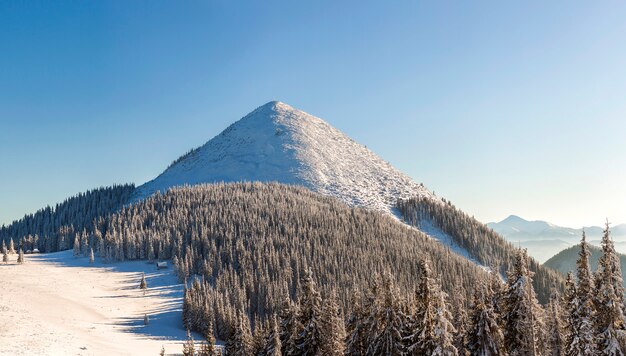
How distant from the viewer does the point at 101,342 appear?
69.6 m

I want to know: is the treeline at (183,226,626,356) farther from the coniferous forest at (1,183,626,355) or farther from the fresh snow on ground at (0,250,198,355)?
the fresh snow on ground at (0,250,198,355)

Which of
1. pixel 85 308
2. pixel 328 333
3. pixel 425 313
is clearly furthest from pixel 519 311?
pixel 85 308

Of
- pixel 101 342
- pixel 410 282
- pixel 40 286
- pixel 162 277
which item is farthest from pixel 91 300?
pixel 410 282

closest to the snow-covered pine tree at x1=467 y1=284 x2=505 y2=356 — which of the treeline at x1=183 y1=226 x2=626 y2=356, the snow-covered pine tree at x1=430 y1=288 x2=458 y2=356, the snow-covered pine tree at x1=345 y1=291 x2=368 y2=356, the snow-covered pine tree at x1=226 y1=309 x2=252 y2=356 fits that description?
the treeline at x1=183 y1=226 x2=626 y2=356

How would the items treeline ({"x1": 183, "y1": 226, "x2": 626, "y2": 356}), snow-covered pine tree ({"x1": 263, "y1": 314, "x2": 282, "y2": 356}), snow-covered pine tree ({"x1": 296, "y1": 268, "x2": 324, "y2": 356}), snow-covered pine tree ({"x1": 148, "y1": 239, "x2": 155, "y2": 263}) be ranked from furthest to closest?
1. snow-covered pine tree ({"x1": 148, "y1": 239, "x2": 155, "y2": 263})
2. snow-covered pine tree ({"x1": 263, "y1": 314, "x2": 282, "y2": 356})
3. snow-covered pine tree ({"x1": 296, "y1": 268, "x2": 324, "y2": 356})
4. treeline ({"x1": 183, "y1": 226, "x2": 626, "y2": 356})

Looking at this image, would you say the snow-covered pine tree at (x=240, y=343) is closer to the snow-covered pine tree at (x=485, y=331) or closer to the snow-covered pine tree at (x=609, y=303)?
the snow-covered pine tree at (x=485, y=331)

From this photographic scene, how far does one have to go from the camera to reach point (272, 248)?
149 m

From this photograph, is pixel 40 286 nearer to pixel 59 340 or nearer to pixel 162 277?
pixel 162 277

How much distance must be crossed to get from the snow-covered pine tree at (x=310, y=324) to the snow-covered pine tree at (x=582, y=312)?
1985 cm

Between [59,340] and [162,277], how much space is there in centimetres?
8483

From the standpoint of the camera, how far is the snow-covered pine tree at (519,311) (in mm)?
33812

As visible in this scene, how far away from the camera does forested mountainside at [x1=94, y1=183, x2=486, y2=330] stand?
129m

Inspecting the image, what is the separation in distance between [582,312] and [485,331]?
7152 mm

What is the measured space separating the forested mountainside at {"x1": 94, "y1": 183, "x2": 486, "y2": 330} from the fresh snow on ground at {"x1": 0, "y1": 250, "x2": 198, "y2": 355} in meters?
10.9
